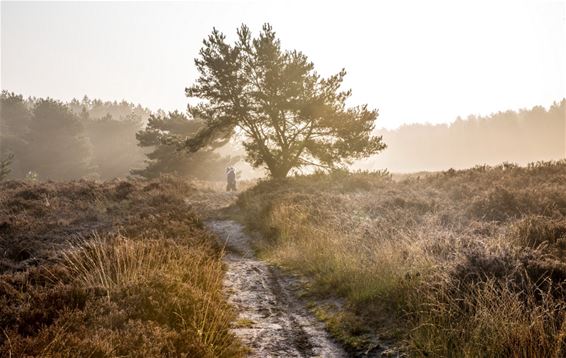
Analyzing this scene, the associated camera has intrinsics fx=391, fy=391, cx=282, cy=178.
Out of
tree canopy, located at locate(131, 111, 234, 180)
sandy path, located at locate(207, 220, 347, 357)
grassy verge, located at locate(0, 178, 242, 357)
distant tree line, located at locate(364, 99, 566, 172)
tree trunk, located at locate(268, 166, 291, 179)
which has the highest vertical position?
distant tree line, located at locate(364, 99, 566, 172)

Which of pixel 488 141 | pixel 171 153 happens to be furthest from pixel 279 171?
pixel 488 141

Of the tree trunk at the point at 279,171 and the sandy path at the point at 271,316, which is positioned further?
the tree trunk at the point at 279,171

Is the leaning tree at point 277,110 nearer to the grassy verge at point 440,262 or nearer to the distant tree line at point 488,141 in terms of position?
the grassy verge at point 440,262

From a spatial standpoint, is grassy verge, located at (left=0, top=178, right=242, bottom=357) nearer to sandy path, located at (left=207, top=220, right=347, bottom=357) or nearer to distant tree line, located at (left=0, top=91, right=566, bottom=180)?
sandy path, located at (left=207, top=220, right=347, bottom=357)

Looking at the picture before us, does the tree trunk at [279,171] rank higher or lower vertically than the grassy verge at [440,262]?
higher

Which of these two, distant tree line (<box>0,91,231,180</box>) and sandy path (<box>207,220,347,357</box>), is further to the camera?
distant tree line (<box>0,91,231,180</box>)

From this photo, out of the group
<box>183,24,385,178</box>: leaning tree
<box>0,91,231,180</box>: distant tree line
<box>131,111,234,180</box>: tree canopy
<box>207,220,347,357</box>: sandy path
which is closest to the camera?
<box>207,220,347,357</box>: sandy path

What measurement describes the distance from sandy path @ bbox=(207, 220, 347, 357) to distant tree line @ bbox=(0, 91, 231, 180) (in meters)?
22.1

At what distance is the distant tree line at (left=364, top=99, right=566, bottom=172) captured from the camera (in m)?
86.2

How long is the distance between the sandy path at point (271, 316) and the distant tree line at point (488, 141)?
6425cm

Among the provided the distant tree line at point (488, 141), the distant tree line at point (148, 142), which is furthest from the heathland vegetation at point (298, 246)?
the distant tree line at point (488, 141)

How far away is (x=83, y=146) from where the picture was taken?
5241 centimetres

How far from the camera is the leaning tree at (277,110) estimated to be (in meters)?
22.8

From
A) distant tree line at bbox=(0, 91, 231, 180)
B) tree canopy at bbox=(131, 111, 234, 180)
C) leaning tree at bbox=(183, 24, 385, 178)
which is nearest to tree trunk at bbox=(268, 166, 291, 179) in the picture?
leaning tree at bbox=(183, 24, 385, 178)
